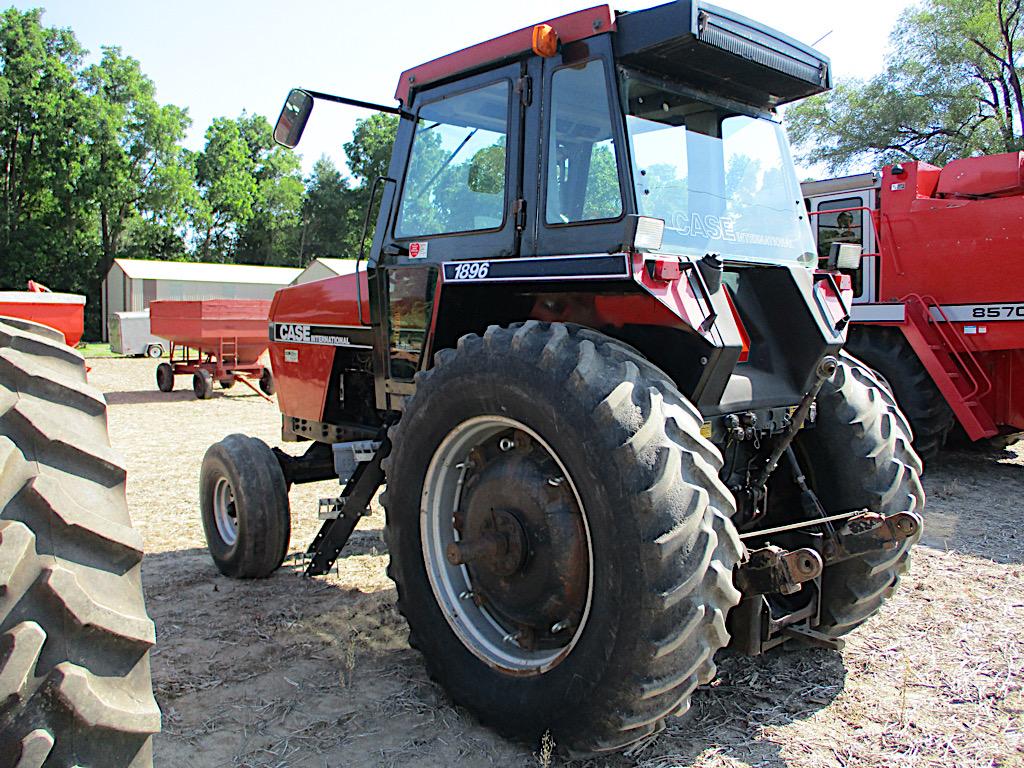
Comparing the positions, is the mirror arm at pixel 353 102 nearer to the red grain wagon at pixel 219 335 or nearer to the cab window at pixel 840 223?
the cab window at pixel 840 223

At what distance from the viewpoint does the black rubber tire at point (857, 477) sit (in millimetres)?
3467

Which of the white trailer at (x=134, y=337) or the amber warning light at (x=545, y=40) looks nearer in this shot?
the amber warning light at (x=545, y=40)

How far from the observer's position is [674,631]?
2553mm

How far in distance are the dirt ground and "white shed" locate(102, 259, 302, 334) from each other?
26407mm

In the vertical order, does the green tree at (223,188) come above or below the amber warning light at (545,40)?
above

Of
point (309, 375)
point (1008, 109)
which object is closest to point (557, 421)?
point (309, 375)

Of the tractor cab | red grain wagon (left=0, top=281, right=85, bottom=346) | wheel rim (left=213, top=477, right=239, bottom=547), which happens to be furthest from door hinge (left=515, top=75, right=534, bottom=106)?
wheel rim (left=213, top=477, right=239, bottom=547)

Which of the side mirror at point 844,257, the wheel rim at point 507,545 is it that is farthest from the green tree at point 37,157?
the side mirror at point 844,257

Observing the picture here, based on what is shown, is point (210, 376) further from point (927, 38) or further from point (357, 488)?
point (927, 38)

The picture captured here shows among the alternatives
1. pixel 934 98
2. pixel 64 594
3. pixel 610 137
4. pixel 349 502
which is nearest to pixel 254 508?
pixel 349 502

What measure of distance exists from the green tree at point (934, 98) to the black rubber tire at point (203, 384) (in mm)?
20034

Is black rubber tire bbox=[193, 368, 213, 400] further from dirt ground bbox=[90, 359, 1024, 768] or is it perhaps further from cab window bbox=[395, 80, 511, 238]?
cab window bbox=[395, 80, 511, 238]

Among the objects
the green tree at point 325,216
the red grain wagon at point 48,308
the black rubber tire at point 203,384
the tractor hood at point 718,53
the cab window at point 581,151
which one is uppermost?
the green tree at point 325,216

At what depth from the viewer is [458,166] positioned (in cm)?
388
